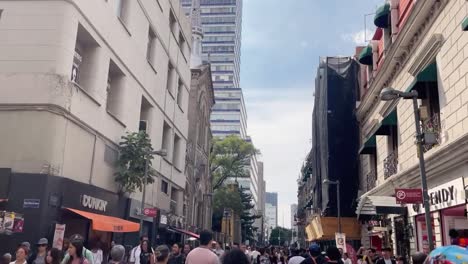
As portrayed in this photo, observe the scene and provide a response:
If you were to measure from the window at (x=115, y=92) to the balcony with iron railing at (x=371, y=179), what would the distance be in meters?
13.1

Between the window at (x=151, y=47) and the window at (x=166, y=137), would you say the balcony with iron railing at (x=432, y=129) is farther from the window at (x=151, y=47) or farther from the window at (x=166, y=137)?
the window at (x=166, y=137)

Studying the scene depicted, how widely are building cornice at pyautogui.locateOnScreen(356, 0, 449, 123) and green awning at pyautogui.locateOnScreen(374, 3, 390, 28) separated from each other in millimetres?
2251

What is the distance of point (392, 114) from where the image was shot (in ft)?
62.7

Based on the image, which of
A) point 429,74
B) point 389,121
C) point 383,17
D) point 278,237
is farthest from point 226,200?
point 278,237

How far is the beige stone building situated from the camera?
1275cm

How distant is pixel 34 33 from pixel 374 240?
18.9 m

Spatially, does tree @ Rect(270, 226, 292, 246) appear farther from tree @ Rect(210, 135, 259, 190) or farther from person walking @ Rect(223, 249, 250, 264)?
person walking @ Rect(223, 249, 250, 264)

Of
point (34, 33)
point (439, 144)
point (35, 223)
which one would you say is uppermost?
point (34, 33)

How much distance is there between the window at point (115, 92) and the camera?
21.3m

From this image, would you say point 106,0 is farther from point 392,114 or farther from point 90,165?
point 392,114

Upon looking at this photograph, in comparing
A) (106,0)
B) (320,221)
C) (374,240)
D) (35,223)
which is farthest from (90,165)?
(320,221)

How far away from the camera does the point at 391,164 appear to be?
65.0 ft

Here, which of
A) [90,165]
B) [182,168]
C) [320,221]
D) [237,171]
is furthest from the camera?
[237,171]

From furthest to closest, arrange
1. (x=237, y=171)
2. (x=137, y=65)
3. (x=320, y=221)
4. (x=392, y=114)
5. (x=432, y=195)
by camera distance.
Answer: (x=237, y=171) → (x=320, y=221) → (x=137, y=65) → (x=392, y=114) → (x=432, y=195)
